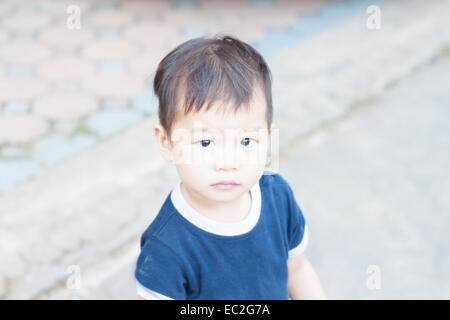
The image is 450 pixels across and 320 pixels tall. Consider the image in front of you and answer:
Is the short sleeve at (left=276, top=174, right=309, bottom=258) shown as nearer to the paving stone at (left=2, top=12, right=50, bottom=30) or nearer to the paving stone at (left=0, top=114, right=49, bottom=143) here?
the paving stone at (left=0, top=114, right=49, bottom=143)

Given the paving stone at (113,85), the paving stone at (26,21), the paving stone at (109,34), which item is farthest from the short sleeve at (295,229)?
the paving stone at (26,21)

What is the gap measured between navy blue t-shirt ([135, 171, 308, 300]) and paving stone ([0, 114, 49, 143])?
1.25 m

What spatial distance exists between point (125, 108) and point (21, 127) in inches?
15.9

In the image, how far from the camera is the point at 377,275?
1.74 m

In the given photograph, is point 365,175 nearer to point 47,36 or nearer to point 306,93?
point 306,93

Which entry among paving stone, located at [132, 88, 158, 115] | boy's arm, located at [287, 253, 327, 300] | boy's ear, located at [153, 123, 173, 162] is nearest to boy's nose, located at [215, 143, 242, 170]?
boy's ear, located at [153, 123, 173, 162]

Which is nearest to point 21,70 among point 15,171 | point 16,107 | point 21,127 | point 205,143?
point 16,107

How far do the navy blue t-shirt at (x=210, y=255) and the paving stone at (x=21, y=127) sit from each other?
125 centimetres

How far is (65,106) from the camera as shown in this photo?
2438 millimetres

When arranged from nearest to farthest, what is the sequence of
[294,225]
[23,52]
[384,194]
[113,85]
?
[294,225] < [384,194] < [113,85] < [23,52]

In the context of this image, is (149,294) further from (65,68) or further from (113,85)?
(65,68)

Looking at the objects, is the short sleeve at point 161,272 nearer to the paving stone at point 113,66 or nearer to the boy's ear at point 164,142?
the boy's ear at point 164,142

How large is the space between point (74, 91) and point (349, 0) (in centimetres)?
173

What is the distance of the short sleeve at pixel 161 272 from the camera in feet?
3.53
